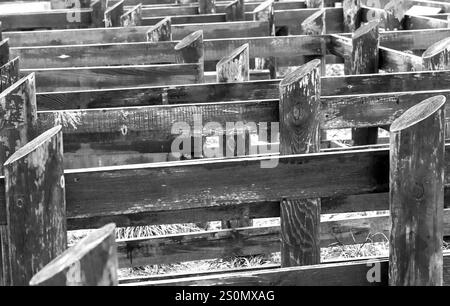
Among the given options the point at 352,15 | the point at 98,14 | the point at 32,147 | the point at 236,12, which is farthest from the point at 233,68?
the point at 98,14

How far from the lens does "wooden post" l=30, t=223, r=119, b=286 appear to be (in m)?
2.09

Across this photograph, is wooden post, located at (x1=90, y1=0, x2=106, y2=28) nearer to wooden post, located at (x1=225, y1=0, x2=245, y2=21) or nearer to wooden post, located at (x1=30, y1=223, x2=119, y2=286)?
wooden post, located at (x1=225, y1=0, x2=245, y2=21)

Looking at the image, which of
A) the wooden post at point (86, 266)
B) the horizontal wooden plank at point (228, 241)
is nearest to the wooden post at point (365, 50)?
the horizontal wooden plank at point (228, 241)

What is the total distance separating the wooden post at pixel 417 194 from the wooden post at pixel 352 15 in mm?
6260

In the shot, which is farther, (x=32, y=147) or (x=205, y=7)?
(x=205, y=7)

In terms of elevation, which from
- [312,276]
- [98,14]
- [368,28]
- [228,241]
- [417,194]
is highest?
[368,28]

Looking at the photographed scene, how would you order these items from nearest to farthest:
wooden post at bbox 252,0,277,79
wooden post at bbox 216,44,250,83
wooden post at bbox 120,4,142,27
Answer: wooden post at bbox 216,44,250,83, wooden post at bbox 252,0,277,79, wooden post at bbox 120,4,142,27

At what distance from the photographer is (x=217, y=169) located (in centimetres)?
306

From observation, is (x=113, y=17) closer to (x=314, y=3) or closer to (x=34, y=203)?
(x=314, y=3)

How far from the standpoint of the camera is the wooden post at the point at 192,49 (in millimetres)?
6332

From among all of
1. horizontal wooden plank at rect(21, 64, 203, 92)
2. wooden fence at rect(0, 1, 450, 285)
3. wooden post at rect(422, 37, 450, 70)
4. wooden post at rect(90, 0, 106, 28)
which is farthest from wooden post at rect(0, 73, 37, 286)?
wooden post at rect(90, 0, 106, 28)

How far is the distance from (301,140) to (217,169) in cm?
81

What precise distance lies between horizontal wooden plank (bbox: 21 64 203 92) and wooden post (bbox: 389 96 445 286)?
2870 mm
